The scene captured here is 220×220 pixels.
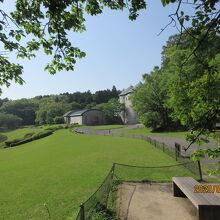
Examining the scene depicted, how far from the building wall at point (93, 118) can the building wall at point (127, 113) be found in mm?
9411

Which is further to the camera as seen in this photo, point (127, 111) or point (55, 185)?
point (127, 111)

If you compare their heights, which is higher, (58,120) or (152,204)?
(58,120)

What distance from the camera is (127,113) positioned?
8619 centimetres

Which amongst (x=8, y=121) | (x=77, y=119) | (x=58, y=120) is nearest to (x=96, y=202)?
(x=77, y=119)

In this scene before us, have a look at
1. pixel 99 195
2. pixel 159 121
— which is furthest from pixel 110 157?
pixel 159 121

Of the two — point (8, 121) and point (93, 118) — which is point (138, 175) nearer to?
point (93, 118)

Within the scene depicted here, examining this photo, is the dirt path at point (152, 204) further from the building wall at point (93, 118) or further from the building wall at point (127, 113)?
the building wall at point (93, 118)

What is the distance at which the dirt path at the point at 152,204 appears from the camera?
8.90 meters

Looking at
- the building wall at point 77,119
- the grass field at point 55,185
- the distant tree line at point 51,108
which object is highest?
the distant tree line at point 51,108

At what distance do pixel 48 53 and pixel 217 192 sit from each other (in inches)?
304

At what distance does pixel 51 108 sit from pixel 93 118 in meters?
24.1

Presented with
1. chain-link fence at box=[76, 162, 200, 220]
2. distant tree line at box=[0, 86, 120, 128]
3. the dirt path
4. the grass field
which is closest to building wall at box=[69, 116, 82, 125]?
distant tree line at box=[0, 86, 120, 128]

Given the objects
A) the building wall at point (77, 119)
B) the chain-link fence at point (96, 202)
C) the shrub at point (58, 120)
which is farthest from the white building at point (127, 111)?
the chain-link fence at point (96, 202)

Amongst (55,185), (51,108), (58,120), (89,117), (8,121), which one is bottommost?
(55,185)
